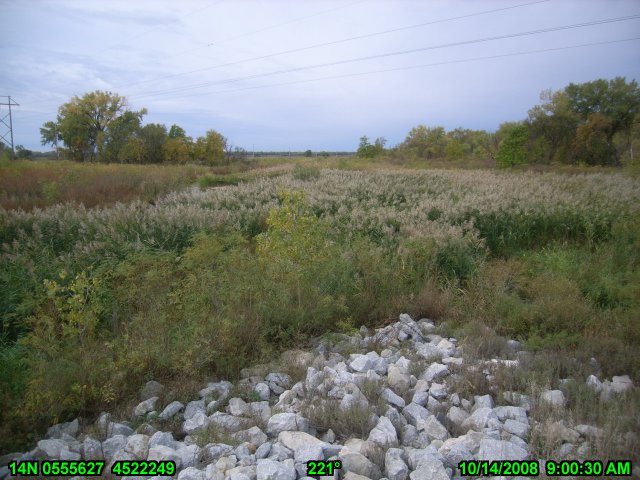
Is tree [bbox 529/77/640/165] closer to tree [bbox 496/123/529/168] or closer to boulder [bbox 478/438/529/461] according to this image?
tree [bbox 496/123/529/168]

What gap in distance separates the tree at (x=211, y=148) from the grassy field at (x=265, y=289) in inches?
1522

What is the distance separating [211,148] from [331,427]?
47.0 metres

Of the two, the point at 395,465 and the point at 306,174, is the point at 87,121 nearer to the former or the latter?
the point at 306,174

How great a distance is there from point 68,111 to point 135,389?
1949 inches

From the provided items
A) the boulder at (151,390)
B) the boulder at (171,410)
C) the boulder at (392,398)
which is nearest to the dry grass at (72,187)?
the boulder at (151,390)

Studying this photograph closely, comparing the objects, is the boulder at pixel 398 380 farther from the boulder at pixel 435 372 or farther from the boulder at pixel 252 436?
the boulder at pixel 252 436

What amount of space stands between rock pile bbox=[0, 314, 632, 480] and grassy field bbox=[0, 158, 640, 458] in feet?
1.17

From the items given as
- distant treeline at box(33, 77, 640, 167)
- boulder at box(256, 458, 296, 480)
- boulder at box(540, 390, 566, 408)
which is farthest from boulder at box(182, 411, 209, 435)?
distant treeline at box(33, 77, 640, 167)

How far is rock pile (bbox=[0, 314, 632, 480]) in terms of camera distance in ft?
8.77

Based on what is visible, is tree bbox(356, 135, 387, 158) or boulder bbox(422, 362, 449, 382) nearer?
boulder bbox(422, 362, 449, 382)

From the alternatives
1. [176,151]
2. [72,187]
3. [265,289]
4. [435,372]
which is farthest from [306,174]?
[176,151]

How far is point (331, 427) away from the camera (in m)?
3.13

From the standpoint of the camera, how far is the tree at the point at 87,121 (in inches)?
1735

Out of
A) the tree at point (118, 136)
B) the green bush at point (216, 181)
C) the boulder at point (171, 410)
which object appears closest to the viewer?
the boulder at point (171, 410)
